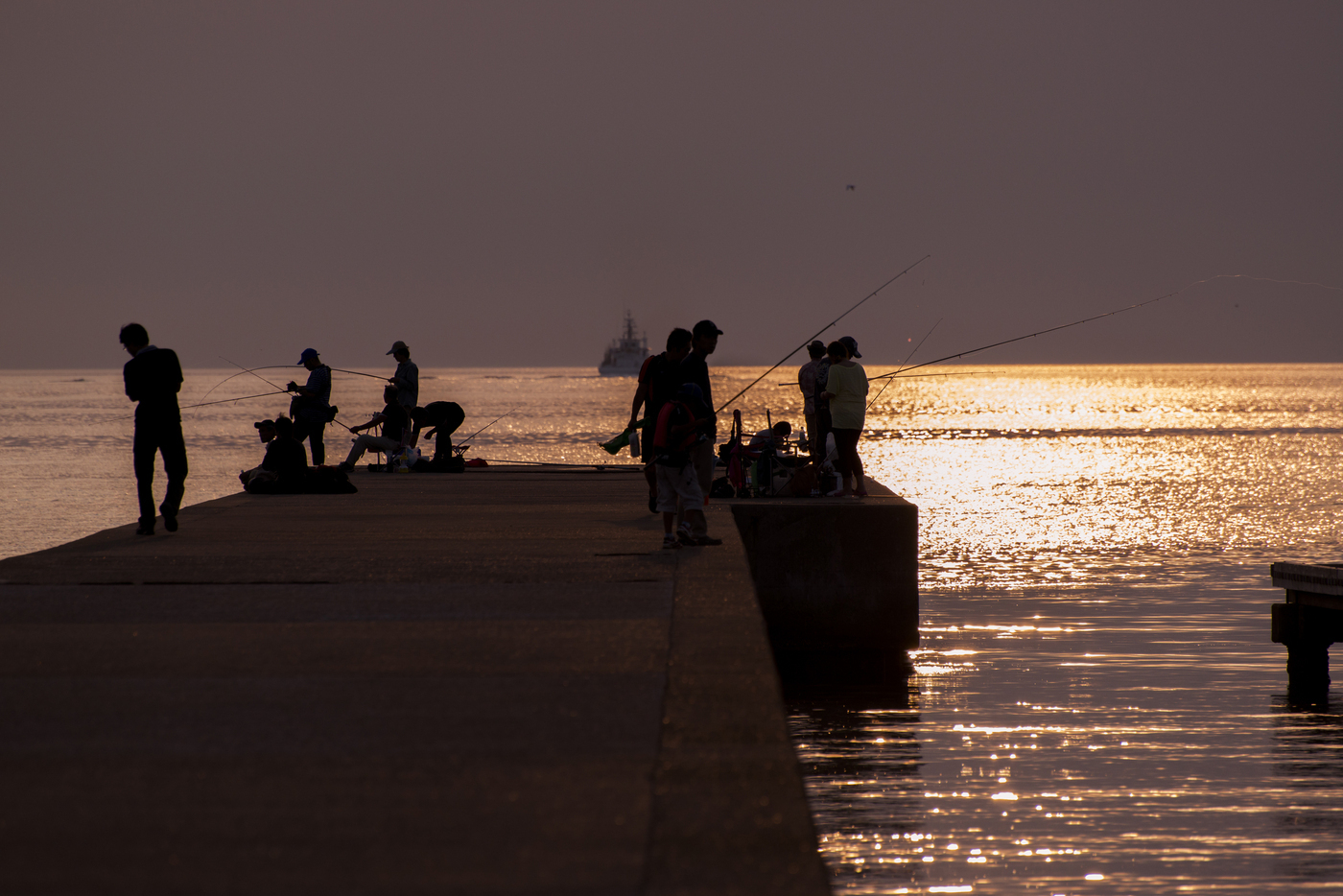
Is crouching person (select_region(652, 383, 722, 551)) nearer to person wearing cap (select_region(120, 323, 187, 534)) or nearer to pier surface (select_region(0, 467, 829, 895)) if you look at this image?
pier surface (select_region(0, 467, 829, 895))

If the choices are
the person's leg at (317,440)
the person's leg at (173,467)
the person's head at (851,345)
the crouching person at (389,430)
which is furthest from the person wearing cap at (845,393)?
the crouching person at (389,430)

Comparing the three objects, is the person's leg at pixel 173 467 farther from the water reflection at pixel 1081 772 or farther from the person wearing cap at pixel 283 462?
the water reflection at pixel 1081 772

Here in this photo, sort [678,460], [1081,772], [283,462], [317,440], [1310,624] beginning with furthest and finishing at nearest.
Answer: [317,440] < [283,462] < [1310,624] < [678,460] < [1081,772]

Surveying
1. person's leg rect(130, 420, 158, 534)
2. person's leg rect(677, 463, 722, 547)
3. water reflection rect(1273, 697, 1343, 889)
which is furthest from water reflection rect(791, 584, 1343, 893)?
person's leg rect(130, 420, 158, 534)

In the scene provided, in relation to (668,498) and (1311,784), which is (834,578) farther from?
(1311,784)

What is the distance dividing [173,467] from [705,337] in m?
4.47

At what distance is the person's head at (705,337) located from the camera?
9039 mm

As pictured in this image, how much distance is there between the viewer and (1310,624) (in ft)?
35.5

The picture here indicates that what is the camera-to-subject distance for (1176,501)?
28.6 meters

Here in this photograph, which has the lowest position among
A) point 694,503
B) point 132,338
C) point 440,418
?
point 694,503

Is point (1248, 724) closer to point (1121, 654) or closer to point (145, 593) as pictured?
point (1121, 654)

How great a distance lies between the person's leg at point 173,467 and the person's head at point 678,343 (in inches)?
155

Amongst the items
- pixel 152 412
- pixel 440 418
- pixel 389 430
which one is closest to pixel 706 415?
pixel 152 412

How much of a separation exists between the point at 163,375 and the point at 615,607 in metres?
5.10
